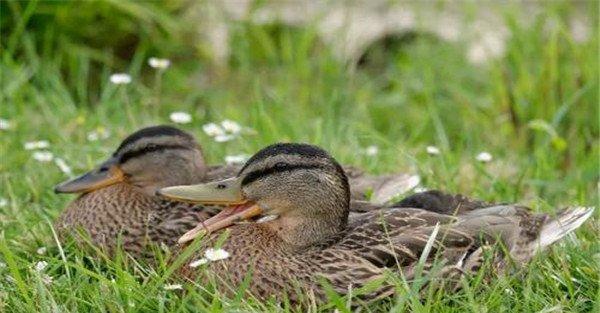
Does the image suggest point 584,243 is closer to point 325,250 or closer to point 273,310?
point 325,250

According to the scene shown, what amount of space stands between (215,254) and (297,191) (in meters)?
0.45

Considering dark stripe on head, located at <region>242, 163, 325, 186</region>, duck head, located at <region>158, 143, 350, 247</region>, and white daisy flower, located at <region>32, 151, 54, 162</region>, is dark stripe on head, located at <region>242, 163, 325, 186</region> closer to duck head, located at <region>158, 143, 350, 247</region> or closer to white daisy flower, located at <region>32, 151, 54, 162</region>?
duck head, located at <region>158, 143, 350, 247</region>

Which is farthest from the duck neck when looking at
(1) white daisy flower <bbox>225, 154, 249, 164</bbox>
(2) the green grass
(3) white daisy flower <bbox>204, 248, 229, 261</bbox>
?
(1) white daisy flower <bbox>225, 154, 249, 164</bbox>

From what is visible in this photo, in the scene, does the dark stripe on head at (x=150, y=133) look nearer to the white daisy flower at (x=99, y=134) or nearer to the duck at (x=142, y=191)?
the duck at (x=142, y=191)

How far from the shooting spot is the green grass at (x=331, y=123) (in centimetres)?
452

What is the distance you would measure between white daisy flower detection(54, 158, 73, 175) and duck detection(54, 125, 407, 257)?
54 cm

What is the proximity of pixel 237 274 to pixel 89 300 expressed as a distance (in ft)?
1.70

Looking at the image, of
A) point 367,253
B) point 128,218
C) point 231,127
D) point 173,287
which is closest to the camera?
point 173,287

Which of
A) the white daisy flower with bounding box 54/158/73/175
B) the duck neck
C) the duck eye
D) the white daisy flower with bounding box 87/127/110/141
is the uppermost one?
the duck eye

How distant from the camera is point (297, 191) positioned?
4.81 meters

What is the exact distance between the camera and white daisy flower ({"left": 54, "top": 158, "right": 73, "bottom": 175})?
20.4 ft

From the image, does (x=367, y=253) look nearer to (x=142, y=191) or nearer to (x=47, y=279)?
(x=47, y=279)

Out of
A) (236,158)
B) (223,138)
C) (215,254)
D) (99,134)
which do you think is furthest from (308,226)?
(99,134)

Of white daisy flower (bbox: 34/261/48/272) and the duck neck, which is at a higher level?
the duck neck
